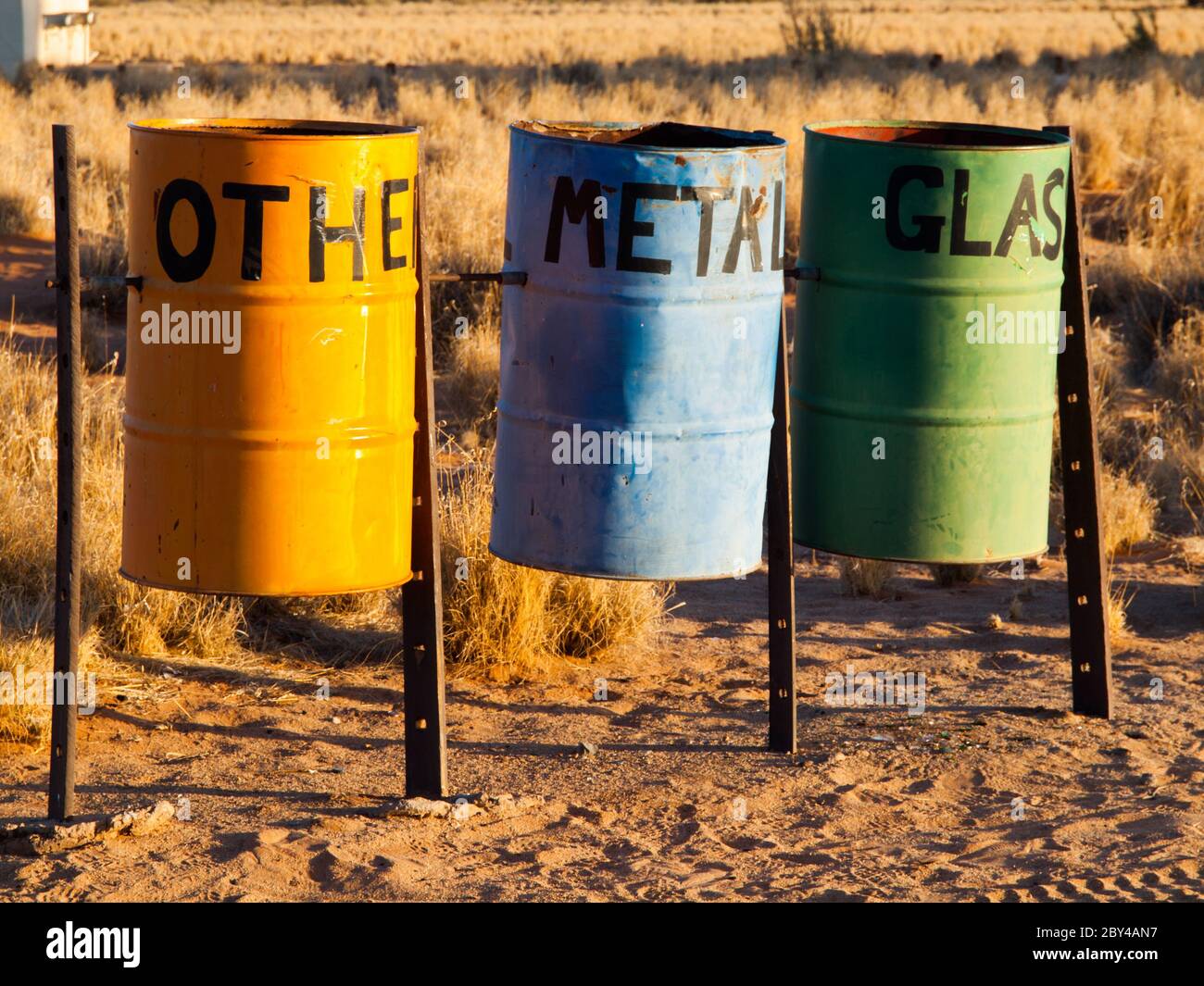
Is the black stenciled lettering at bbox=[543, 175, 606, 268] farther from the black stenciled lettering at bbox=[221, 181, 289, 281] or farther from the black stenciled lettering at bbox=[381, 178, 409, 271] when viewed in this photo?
the black stenciled lettering at bbox=[221, 181, 289, 281]

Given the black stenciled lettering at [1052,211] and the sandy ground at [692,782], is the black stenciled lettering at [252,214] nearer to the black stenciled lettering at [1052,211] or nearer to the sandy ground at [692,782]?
the sandy ground at [692,782]

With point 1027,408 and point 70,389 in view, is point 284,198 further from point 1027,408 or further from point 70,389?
point 1027,408

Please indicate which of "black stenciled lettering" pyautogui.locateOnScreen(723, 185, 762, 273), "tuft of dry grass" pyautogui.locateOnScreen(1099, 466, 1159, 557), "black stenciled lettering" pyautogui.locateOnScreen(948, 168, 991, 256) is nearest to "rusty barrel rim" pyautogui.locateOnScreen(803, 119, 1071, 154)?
"black stenciled lettering" pyautogui.locateOnScreen(948, 168, 991, 256)

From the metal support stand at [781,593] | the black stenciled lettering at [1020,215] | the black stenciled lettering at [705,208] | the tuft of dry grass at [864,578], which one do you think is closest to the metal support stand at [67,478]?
the black stenciled lettering at [705,208]

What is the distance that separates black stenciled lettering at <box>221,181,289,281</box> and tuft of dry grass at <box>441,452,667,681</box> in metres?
1.80

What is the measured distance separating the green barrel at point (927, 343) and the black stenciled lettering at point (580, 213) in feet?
2.79

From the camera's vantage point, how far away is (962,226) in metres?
4.48

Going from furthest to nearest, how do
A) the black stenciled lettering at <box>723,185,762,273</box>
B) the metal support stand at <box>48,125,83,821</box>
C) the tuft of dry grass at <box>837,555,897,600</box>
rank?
1. the tuft of dry grass at <box>837,555,897,600</box>
2. the black stenciled lettering at <box>723,185,762,273</box>
3. the metal support stand at <box>48,125,83,821</box>

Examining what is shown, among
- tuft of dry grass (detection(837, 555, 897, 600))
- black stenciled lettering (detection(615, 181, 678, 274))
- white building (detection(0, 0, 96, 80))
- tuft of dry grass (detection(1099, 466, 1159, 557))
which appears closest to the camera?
black stenciled lettering (detection(615, 181, 678, 274))

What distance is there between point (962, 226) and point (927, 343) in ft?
1.10

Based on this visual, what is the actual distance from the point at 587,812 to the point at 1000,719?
1546 millimetres

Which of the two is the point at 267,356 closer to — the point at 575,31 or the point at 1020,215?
the point at 1020,215

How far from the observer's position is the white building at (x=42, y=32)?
24297 mm

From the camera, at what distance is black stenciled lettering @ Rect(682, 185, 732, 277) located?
160 inches
